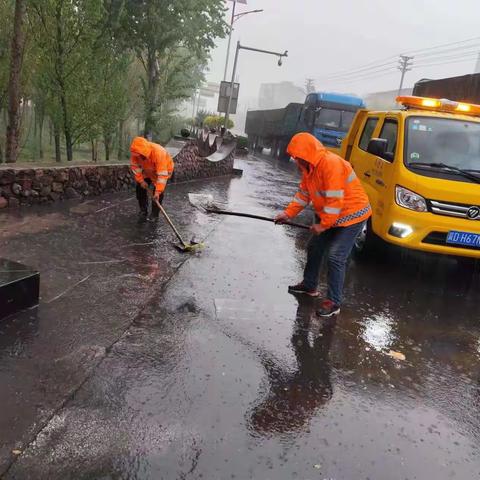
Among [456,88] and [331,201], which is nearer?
[331,201]

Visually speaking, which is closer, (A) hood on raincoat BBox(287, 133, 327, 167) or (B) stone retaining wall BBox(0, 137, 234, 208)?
(A) hood on raincoat BBox(287, 133, 327, 167)

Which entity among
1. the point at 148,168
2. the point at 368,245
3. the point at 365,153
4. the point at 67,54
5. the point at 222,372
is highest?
the point at 67,54

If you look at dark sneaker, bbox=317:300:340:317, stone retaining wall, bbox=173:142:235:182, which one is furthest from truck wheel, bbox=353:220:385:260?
stone retaining wall, bbox=173:142:235:182

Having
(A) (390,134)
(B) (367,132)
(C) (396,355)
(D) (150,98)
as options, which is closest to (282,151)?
(D) (150,98)

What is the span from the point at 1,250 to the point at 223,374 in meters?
3.01

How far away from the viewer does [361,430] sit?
2.74 m

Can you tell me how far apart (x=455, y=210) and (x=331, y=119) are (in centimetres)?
1351

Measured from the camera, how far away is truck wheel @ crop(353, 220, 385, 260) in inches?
236

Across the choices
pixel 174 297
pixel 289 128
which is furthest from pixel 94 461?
pixel 289 128

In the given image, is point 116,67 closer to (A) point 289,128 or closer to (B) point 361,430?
(B) point 361,430

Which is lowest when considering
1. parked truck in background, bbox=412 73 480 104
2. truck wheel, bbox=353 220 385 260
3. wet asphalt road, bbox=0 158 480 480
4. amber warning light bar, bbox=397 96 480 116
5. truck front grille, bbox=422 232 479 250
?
wet asphalt road, bbox=0 158 480 480

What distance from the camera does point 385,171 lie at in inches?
222

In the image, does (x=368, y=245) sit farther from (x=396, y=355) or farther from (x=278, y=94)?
(x=278, y=94)

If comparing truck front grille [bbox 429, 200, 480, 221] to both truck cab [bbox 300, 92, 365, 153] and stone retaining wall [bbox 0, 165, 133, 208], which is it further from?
truck cab [bbox 300, 92, 365, 153]
